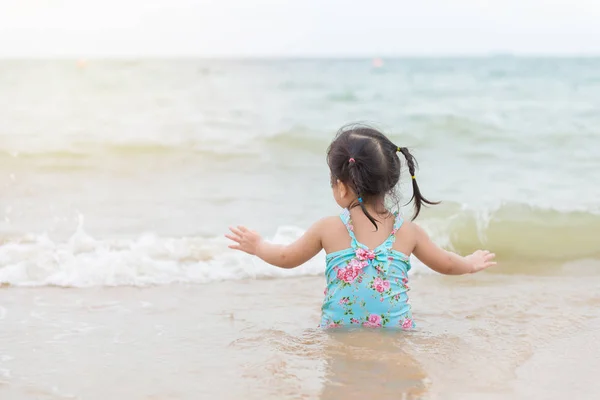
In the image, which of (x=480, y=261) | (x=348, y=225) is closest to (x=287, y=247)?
(x=348, y=225)

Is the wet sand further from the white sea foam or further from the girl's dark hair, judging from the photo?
the girl's dark hair

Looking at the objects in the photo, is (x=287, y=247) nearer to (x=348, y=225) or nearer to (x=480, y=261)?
(x=348, y=225)

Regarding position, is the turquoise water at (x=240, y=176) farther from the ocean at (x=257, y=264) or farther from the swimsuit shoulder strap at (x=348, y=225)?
the swimsuit shoulder strap at (x=348, y=225)

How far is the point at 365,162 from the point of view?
10.6ft

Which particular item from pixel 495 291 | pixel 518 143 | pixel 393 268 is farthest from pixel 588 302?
pixel 518 143

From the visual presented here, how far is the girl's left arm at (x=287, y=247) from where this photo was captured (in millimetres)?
3418

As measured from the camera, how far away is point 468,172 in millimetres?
8797

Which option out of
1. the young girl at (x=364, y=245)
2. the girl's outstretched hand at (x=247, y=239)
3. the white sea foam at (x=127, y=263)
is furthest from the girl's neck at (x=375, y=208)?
the white sea foam at (x=127, y=263)

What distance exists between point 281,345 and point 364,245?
59 cm

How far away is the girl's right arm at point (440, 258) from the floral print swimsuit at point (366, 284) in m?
0.10

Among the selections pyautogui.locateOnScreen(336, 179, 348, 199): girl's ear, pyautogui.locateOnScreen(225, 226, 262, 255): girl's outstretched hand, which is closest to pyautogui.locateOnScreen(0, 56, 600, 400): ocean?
pyautogui.locateOnScreen(225, 226, 262, 255): girl's outstretched hand

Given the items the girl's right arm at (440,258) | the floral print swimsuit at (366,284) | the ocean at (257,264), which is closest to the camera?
the ocean at (257,264)

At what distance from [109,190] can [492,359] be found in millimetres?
5193

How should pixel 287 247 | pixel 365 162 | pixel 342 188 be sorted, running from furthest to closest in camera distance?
pixel 287 247 < pixel 342 188 < pixel 365 162
